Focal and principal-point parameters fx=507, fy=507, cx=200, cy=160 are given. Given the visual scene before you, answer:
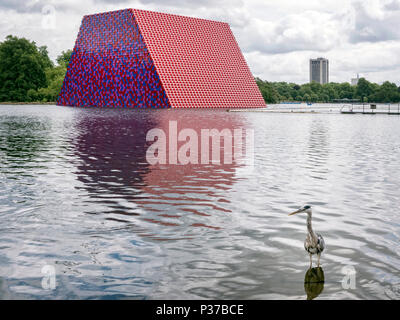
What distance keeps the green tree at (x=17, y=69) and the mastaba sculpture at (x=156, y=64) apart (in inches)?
1196

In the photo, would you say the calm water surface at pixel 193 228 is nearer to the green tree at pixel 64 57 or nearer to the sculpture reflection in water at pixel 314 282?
the sculpture reflection in water at pixel 314 282

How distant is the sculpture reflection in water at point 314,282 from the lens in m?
5.29

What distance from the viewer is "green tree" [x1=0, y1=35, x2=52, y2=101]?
4540 inches

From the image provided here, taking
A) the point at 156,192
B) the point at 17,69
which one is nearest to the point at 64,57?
the point at 17,69

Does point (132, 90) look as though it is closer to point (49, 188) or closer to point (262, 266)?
point (49, 188)

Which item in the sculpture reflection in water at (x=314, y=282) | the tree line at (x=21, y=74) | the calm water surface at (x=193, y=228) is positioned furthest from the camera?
the tree line at (x=21, y=74)

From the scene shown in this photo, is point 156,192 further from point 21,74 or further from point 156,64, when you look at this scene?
Result: point 21,74

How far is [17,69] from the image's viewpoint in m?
117

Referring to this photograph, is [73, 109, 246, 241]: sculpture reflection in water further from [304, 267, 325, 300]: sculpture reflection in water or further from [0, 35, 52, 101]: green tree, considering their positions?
[0, 35, 52, 101]: green tree

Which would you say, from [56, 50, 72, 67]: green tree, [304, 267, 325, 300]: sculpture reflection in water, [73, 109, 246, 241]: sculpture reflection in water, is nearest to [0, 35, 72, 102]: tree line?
[56, 50, 72, 67]: green tree

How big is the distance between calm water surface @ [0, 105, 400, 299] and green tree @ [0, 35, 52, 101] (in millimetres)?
107587

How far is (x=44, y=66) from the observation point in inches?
4818

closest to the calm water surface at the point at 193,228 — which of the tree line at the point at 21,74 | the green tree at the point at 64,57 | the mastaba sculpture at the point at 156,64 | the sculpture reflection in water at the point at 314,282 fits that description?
the sculpture reflection in water at the point at 314,282
